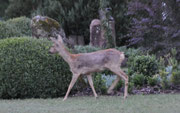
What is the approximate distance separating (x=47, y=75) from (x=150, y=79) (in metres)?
3.03

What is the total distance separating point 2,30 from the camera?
13180mm

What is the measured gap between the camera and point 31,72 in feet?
33.9

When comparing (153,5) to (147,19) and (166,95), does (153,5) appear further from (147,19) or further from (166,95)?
(166,95)

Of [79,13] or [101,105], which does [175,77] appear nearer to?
[101,105]

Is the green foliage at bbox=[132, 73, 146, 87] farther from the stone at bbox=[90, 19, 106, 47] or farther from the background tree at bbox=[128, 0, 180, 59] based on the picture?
the stone at bbox=[90, 19, 106, 47]

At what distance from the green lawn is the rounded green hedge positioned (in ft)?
1.76

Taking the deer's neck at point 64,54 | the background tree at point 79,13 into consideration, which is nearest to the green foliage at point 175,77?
the deer's neck at point 64,54


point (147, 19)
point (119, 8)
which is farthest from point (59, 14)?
point (147, 19)

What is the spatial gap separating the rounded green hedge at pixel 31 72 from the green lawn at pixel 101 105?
0.54 meters

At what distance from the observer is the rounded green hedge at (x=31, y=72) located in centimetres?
1031

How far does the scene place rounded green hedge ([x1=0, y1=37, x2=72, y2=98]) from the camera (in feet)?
33.8

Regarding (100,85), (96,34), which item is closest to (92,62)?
(100,85)

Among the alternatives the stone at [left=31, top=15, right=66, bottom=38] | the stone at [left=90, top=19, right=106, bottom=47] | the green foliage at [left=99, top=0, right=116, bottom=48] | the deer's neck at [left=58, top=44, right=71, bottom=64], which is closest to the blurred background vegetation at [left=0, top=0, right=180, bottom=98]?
the green foliage at [left=99, top=0, right=116, bottom=48]

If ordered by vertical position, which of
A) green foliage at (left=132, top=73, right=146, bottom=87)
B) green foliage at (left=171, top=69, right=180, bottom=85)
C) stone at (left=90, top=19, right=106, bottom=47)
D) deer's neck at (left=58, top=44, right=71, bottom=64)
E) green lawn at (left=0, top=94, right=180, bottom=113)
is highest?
deer's neck at (left=58, top=44, right=71, bottom=64)
